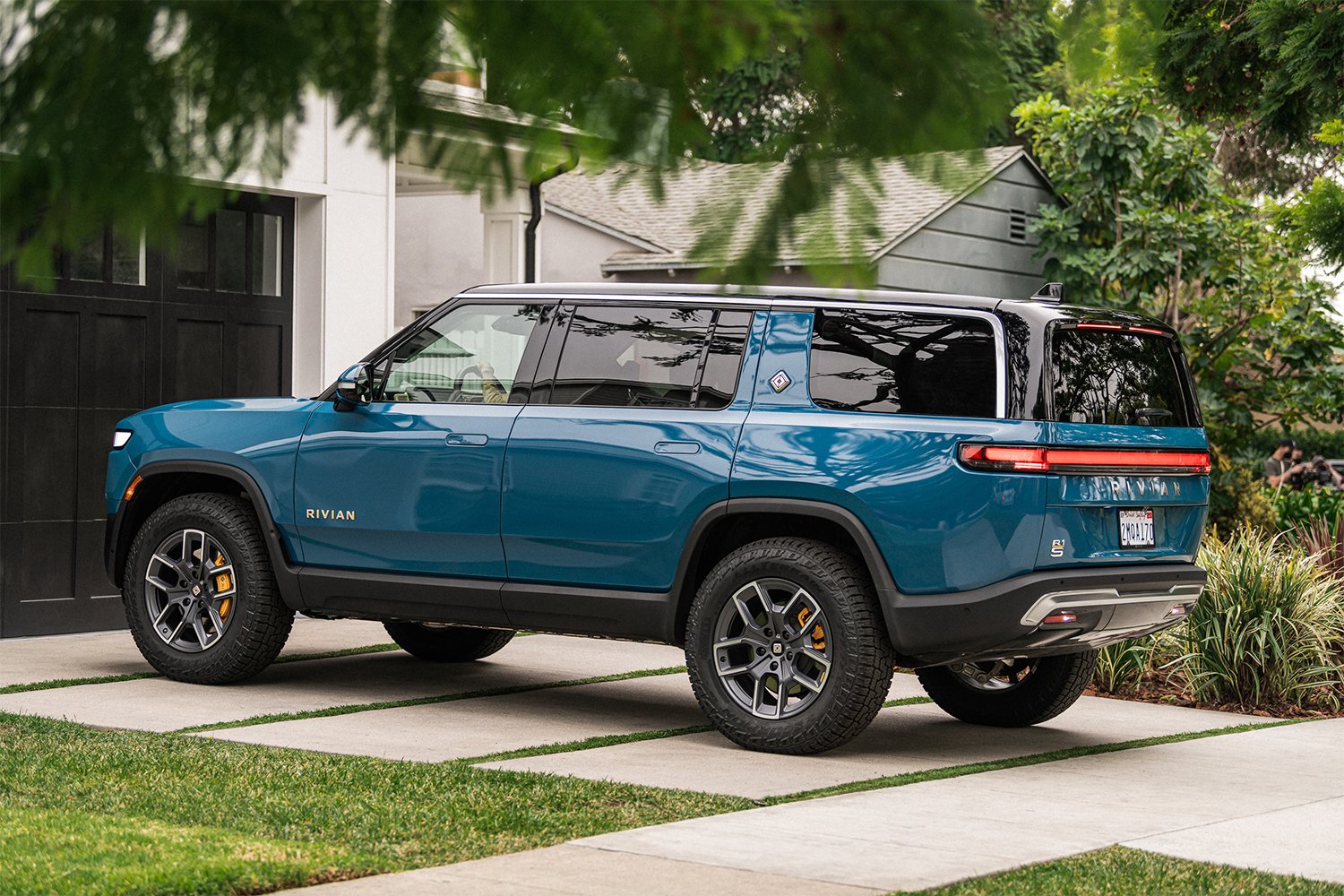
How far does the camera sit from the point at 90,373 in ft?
38.8

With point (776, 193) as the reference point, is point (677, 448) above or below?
below

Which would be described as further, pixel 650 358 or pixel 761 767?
pixel 650 358

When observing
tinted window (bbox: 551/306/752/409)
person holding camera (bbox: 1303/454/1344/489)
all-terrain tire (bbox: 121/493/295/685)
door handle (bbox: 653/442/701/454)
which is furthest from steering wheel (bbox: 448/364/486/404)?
person holding camera (bbox: 1303/454/1344/489)

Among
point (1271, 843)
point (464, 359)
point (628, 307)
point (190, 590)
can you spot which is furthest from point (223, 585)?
point (1271, 843)

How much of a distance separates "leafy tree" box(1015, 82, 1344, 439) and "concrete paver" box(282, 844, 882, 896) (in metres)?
13.1

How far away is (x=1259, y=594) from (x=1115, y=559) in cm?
318

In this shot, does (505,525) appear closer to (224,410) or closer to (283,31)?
(224,410)

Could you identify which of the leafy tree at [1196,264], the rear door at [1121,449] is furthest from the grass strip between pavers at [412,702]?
the leafy tree at [1196,264]

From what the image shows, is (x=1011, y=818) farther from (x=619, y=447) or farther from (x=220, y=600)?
(x=220, y=600)

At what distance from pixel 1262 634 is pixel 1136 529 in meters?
2.88

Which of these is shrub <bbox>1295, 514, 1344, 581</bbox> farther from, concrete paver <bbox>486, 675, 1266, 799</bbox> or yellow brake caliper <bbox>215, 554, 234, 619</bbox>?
yellow brake caliper <bbox>215, 554, 234, 619</bbox>

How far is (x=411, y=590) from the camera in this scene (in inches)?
345

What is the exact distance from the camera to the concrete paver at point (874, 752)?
732 centimetres

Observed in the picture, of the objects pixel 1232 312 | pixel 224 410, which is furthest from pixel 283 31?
pixel 1232 312
